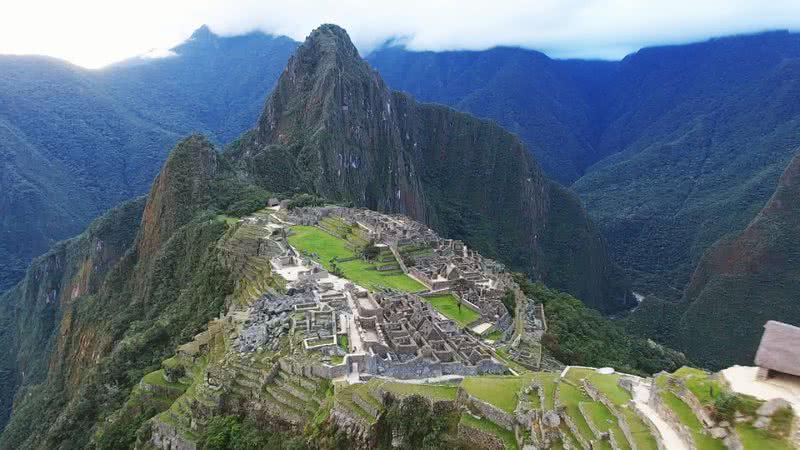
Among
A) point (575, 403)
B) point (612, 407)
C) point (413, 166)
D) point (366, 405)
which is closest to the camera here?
point (612, 407)

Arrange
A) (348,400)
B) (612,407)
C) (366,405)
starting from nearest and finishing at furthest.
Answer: (612,407), (366,405), (348,400)

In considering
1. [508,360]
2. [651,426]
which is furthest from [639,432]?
[508,360]

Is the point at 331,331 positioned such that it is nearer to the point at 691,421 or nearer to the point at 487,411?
the point at 487,411

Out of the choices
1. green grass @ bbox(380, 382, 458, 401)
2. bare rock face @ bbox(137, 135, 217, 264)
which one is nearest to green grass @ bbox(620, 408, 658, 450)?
green grass @ bbox(380, 382, 458, 401)

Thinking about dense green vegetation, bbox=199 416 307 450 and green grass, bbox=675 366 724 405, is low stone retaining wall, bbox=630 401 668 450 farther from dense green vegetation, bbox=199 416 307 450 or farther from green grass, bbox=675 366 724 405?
dense green vegetation, bbox=199 416 307 450

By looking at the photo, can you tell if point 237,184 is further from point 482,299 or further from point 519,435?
point 519,435

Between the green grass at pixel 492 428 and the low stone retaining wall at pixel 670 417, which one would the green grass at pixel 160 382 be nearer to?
the green grass at pixel 492 428

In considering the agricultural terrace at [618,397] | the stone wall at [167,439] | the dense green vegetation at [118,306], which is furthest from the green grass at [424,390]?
the dense green vegetation at [118,306]
